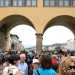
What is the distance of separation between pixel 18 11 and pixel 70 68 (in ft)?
80.8

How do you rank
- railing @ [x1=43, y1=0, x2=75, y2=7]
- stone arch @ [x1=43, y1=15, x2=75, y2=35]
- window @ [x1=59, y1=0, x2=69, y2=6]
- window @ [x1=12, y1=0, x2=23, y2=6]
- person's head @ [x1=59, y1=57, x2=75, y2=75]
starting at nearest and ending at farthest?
1. person's head @ [x1=59, y1=57, x2=75, y2=75]
2. railing @ [x1=43, y1=0, x2=75, y2=7]
3. window @ [x1=59, y1=0, x2=69, y2=6]
4. window @ [x1=12, y1=0, x2=23, y2=6]
5. stone arch @ [x1=43, y1=15, x2=75, y2=35]

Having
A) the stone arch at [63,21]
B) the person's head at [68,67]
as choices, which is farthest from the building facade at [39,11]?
the person's head at [68,67]

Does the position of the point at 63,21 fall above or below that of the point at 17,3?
below

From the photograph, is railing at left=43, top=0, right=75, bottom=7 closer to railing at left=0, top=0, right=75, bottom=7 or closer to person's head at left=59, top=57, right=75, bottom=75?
railing at left=0, top=0, right=75, bottom=7

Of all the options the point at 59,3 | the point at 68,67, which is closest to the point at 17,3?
the point at 59,3

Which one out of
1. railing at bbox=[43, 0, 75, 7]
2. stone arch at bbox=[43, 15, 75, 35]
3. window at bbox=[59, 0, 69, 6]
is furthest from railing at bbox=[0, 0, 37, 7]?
stone arch at bbox=[43, 15, 75, 35]

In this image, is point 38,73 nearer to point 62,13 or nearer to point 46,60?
point 46,60

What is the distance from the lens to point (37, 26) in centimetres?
2675

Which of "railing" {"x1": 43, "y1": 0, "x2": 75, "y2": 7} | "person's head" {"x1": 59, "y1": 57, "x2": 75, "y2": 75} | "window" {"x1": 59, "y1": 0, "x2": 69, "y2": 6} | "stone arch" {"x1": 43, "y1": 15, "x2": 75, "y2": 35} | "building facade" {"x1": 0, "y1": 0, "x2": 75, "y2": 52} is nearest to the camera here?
"person's head" {"x1": 59, "y1": 57, "x2": 75, "y2": 75}

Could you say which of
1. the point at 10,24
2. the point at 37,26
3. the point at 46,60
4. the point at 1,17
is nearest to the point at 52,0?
the point at 37,26

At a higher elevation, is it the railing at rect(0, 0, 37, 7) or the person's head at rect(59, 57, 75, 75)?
the railing at rect(0, 0, 37, 7)

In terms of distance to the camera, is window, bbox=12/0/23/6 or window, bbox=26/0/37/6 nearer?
window, bbox=26/0/37/6

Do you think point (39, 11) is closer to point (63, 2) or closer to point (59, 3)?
point (59, 3)

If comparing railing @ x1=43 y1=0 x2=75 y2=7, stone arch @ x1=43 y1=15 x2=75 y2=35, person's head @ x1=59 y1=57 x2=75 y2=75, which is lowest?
person's head @ x1=59 y1=57 x2=75 y2=75
